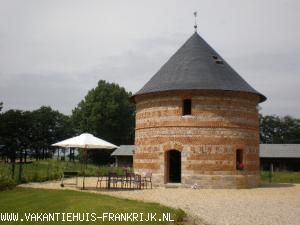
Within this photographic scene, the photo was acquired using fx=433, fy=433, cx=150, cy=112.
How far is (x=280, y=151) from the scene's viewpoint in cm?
5006

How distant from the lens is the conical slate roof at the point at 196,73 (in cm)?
2331

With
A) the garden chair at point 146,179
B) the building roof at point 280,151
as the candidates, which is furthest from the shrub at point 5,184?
the building roof at point 280,151

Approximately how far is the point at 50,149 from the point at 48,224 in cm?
7305

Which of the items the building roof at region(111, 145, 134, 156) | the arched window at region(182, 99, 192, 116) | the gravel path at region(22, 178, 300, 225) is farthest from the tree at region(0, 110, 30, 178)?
the building roof at region(111, 145, 134, 156)

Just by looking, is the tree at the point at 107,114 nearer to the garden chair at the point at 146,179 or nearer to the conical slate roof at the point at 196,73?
the conical slate roof at the point at 196,73

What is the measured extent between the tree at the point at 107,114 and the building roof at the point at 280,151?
19.9 m

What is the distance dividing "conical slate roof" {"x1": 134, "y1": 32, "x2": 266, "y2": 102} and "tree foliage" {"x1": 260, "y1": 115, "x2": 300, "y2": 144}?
5551 centimetres

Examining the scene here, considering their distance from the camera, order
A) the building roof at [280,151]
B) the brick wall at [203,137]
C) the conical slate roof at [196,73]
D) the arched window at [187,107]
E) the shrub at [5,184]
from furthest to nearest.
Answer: the building roof at [280,151] < the arched window at [187,107] < the conical slate roof at [196,73] < the brick wall at [203,137] < the shrub at [5,184]

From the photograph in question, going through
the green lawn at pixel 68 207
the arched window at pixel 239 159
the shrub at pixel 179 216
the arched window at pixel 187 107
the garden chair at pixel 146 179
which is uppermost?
the arched window at pixel 187 107

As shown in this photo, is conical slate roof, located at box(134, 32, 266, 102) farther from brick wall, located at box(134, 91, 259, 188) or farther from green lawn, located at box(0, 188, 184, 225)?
green lawn, located at box(0, 188, 184, 225)

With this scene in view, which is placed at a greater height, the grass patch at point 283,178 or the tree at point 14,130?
the tree at point 14,130

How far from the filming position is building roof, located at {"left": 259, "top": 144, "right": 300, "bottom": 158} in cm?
4878

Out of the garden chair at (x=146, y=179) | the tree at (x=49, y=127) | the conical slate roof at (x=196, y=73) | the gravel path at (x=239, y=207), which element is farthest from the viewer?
the tree at (x=49, y=127)

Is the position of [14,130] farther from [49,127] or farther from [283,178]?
[49,127]
